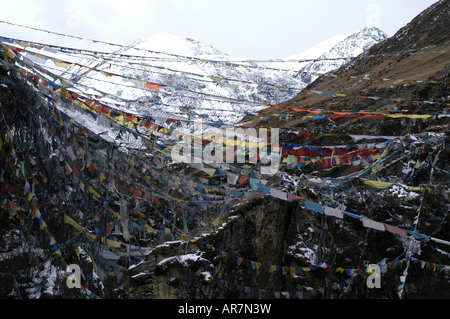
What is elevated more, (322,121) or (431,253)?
(322,121)

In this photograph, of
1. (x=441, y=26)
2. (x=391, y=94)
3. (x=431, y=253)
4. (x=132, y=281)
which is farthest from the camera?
(x=441, y=26)

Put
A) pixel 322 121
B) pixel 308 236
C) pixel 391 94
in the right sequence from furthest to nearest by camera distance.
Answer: pixel 391 94, pixel 322 121, pixel 308 236

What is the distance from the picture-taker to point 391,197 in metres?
8.91

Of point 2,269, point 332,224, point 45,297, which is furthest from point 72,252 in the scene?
point 332,224

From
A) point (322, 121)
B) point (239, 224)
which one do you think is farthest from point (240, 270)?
point (322, 121)

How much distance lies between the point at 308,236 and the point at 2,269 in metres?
6.56

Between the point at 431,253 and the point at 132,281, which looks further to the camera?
the point at 431,253

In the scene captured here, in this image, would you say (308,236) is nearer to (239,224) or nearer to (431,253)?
(239,224)

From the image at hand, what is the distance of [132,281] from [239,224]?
2.92 m

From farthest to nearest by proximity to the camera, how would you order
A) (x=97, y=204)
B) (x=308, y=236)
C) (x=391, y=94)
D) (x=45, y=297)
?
(x=391, y=94) < (x=308, y=236) < (x=97, y=204) < (x=45, y=297)

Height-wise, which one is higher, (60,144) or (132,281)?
(60,144)

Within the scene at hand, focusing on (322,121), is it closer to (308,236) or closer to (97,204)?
(308,236)

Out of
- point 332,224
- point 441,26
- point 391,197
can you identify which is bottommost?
point 332,224

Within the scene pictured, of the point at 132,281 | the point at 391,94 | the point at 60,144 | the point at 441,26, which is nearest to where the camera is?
the point at 60,144
